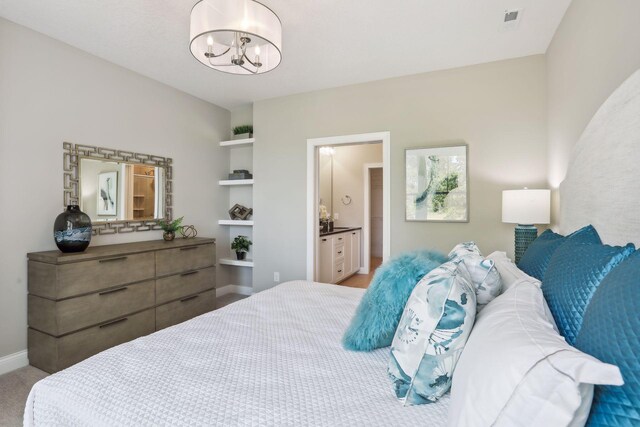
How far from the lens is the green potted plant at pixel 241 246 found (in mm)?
4379

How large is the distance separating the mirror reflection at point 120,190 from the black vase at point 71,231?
34 centimetres

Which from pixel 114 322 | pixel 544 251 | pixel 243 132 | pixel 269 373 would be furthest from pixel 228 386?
pixel 243 132

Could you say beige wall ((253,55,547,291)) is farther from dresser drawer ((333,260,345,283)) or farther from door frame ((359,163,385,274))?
door frame ((359,163,385,274))

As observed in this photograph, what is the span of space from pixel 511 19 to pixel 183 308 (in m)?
3.90

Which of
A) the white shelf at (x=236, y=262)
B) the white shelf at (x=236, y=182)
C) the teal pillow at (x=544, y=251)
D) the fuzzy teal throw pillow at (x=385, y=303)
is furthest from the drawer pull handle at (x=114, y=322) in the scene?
the teal pillow at (x=544, y=251)

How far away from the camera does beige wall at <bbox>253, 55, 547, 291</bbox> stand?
2.94 m

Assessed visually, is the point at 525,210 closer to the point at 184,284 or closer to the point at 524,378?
the point at 524,378

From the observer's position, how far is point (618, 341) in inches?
22.0

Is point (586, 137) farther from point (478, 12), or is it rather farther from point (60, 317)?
point (60, 317)

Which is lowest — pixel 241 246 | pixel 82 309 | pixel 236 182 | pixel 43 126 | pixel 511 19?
pixel 82 309

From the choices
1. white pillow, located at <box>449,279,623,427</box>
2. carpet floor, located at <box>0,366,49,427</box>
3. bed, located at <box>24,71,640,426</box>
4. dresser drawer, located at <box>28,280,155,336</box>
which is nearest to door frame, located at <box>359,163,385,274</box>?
dresser drawer, located at <box>28,280,155,336</box>

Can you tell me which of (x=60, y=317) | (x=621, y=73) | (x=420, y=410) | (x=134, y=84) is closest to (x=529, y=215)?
(x=621, y=73)

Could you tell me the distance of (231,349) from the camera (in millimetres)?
1318

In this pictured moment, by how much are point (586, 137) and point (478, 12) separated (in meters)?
1.30
